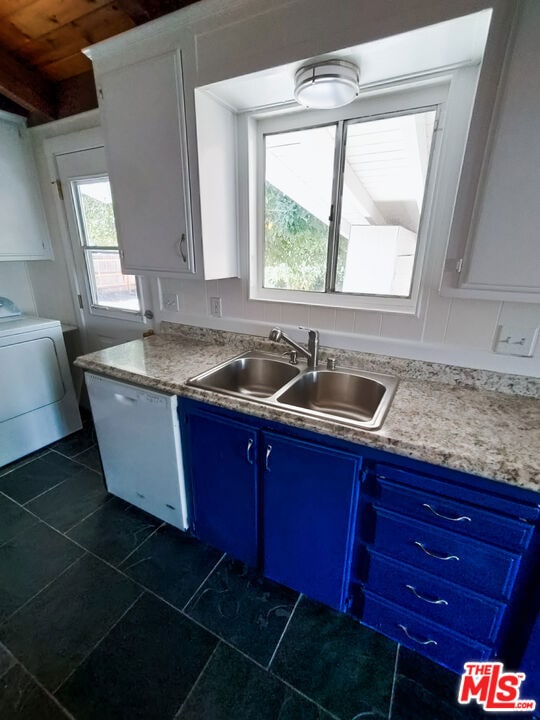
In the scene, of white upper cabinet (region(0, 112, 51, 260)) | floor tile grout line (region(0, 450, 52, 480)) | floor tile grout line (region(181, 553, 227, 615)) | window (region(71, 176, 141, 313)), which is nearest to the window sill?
window (region(71, 176, 141, 313))

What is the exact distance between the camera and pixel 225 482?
1375mm

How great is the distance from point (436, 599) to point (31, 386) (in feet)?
8.58

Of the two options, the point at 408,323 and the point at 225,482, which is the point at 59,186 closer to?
the point at 225,482

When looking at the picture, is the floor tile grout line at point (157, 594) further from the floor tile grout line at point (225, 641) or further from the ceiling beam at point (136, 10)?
the ceiling beam at point (136, 10)

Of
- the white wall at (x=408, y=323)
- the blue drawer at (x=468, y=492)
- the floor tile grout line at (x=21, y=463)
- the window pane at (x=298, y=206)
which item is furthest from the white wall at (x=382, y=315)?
the floor tile grout line at (x=21, y=463)

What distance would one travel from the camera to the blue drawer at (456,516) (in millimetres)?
886

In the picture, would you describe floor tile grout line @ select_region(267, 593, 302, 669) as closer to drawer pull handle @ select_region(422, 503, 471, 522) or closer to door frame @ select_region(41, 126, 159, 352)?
drawer pull handle @ select_region(422, 503, 471, 522)

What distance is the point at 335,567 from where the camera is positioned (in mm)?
1216

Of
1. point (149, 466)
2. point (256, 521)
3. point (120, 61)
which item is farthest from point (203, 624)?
point (120, 61)

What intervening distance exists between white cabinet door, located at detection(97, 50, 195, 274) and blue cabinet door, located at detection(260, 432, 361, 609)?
1037mm

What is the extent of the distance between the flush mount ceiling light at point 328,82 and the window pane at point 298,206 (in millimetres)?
336

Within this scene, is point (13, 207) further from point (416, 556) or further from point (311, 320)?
point (416, 556)

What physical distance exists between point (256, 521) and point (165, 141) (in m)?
1.74

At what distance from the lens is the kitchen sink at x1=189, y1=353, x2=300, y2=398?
1620mm
